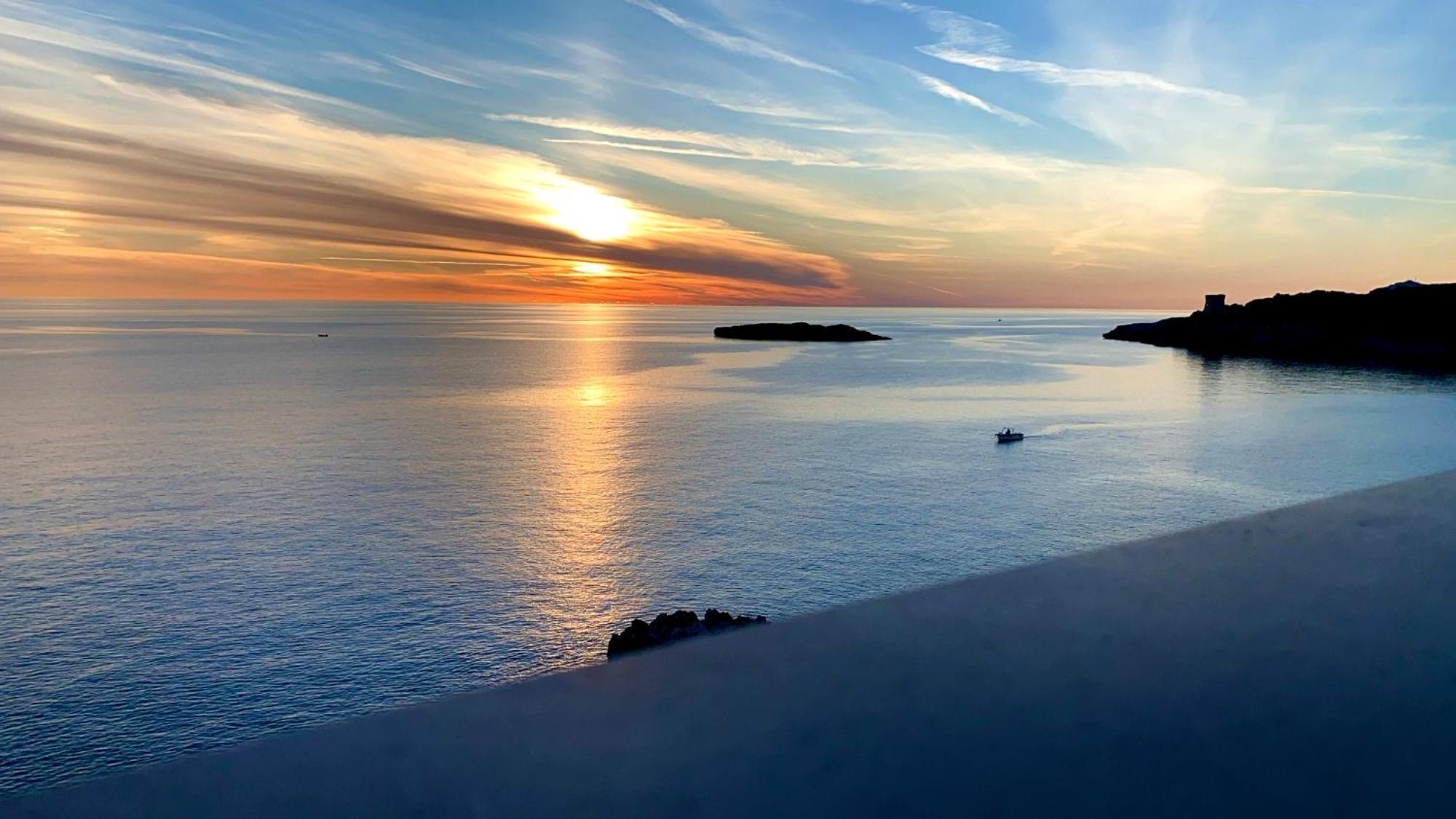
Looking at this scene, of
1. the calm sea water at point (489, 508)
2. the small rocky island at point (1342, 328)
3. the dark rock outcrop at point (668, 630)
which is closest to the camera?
the dark rock outcrop at point (668, 630)

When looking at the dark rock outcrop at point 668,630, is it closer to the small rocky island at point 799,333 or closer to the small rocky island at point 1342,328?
the small rocky island at point 1342,328

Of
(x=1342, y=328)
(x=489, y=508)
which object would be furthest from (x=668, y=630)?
(x=1342, y=328)

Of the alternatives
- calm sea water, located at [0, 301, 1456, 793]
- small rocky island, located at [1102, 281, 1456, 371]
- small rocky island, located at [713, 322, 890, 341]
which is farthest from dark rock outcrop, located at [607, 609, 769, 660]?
small rocky island, located at [713, 322, 890, 341]

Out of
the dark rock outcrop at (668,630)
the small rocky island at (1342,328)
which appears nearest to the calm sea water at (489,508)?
the dark rock outcrop at (668,630)

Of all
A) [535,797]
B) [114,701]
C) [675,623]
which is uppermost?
[535,797]

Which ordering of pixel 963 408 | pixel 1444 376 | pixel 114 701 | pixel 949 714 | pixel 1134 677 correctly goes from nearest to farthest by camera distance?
1. pixel 949 714
2. pixel 1134 677
3. pixel 114 701
4. pixel 963 408
5. pixel 1444 376

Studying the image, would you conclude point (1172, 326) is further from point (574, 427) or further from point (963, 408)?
point (574, 427)

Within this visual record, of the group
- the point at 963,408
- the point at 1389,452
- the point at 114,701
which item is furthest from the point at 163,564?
the point at 1389,452

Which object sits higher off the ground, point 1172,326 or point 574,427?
point 1172,326
